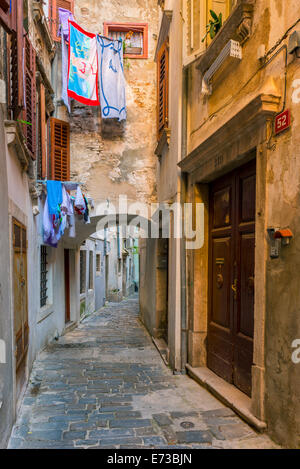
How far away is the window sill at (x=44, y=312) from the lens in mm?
6965

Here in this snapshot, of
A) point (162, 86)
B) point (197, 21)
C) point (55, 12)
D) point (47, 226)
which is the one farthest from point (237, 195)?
point (55, 12)

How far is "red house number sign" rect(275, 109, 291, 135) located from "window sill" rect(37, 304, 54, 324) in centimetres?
574

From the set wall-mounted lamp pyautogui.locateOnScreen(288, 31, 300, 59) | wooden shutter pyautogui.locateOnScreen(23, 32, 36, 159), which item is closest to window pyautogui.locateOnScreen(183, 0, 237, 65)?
wall-mounted lamp pyautogui.locateOnScreen(288, 31, 300, 59)

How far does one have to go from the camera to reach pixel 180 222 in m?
5.85

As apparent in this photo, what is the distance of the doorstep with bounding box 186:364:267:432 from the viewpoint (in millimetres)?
3512

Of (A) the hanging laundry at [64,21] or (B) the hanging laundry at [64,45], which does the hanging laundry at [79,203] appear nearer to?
(B) the hanging laundry at [64,45]

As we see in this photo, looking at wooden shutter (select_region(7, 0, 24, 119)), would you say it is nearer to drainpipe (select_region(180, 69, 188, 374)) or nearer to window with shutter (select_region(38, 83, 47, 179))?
drainpipe (select_region(180, 69, 188, 374))

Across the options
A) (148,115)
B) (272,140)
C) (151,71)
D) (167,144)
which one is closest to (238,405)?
(272,140)

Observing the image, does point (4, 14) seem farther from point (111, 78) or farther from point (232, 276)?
point (111, 78)

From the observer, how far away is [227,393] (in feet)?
14.0

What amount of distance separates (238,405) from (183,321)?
6.39 feet

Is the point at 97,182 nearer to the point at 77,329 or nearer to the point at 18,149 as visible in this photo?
the point at 18,149

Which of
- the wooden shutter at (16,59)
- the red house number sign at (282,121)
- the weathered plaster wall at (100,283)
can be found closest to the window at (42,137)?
the wooden shutter at (16,59)

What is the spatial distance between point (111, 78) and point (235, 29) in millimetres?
4840
